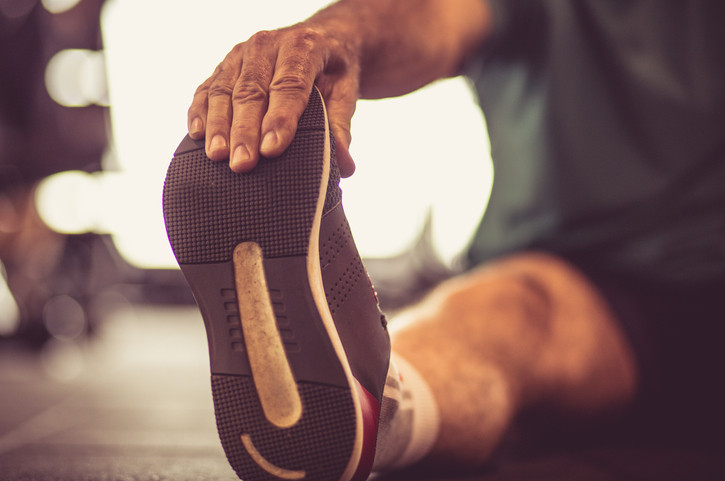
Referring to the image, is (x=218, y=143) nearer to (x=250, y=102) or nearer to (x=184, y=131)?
(x=250, y=102)

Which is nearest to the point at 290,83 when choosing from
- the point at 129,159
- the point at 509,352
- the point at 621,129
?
the point at 509,352

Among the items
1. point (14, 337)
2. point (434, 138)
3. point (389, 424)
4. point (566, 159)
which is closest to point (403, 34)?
point (566, 159)

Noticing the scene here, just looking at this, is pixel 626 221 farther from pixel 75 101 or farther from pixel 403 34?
pixel 75 101

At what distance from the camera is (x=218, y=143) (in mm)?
406

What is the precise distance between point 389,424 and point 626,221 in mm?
486

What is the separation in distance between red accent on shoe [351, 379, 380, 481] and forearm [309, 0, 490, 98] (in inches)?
12.6

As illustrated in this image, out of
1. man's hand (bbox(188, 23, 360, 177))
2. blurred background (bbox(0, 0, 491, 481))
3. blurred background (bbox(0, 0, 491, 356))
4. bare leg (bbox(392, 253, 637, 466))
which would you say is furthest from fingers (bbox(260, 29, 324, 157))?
blurred background (bbox(0, 0, 491, 356))

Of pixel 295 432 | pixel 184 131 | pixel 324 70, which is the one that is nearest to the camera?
pixel 295 432

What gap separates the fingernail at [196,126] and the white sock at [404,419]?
0.81ft

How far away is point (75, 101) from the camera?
7.57 feet

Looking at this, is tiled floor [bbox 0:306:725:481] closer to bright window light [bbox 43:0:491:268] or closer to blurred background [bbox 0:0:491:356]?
blurred background [bbox 0:0:491:356]

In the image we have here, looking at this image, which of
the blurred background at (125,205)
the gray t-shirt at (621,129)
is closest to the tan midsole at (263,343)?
the blurred background at (125,205)

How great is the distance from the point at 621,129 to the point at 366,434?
24.3 inches

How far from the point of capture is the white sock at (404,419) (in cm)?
48
